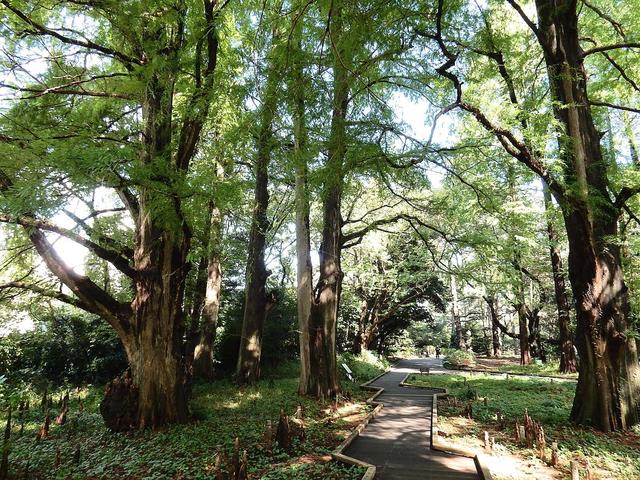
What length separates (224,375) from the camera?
46.6 feet

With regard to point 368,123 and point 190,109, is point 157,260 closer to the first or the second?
point 190,109

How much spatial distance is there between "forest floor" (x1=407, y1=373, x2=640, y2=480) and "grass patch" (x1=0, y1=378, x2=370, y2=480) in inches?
85.8

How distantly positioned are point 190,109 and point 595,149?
335 inches

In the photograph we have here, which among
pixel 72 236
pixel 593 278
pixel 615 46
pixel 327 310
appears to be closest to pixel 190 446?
pixel 72 236

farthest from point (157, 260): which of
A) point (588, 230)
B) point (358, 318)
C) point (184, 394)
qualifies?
point (358, 318)

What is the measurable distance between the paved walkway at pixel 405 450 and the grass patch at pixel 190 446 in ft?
1.59

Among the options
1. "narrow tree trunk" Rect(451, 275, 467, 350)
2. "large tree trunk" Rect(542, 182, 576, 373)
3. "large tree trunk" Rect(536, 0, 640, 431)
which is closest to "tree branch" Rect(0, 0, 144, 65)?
"large tree trunk" Rect(536, 0, 640, 431)

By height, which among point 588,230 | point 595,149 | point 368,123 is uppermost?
point 595,149

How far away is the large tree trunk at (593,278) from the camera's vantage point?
280 inches

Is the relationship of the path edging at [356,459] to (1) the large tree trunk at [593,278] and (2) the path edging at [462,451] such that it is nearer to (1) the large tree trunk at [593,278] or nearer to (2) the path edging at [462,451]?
(2) the path edging at [462,451]

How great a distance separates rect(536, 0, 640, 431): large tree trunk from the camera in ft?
23.4

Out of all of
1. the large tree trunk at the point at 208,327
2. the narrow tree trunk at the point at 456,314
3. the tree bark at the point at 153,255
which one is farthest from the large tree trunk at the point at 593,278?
the narrow tree trunk at the point at 456,314

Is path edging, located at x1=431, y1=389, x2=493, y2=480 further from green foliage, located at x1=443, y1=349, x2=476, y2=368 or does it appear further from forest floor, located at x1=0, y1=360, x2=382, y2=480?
green foliage, located at x1=443, y1=349, x2=476, y2=368

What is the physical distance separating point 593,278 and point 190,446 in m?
8.03
